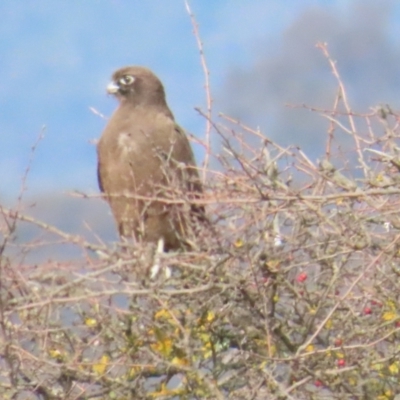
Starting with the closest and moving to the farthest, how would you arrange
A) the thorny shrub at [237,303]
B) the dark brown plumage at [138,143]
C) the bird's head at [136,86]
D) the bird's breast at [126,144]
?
the thorny shrub at [237,303]
the dark brown plumage at [138,143]
the bird's breast at [126,144]
the bird's head at [136,86]

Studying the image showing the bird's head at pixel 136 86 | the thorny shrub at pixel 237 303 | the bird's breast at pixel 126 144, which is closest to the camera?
the thorny shrub at pixel 237 303

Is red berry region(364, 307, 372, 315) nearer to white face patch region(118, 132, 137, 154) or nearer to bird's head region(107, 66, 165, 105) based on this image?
white face patch region(118, 132, 137, 154)

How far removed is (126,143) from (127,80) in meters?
0.56

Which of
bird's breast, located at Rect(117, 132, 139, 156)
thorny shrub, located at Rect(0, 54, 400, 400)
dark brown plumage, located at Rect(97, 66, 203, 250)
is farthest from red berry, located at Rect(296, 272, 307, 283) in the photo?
bird's breast, located at Rect(117, 132, 139, 156)

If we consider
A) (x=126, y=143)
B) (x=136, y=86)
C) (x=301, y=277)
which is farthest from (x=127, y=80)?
(x=301, y=277)

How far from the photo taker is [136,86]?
672 cm

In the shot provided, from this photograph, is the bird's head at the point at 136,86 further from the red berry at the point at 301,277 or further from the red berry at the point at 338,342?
the red berry at the point at 338,342

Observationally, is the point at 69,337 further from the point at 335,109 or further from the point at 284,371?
the point at 335,109

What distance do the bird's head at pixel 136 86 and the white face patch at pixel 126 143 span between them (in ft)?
1.11

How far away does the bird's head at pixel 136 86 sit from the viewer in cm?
667

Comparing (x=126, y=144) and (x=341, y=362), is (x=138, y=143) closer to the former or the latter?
(x=126, y=144)

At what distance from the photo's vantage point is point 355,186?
367cm

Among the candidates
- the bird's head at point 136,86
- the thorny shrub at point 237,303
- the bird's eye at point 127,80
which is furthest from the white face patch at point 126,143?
the thorny shrub at point 237,303

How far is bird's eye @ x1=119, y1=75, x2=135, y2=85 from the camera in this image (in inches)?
265
